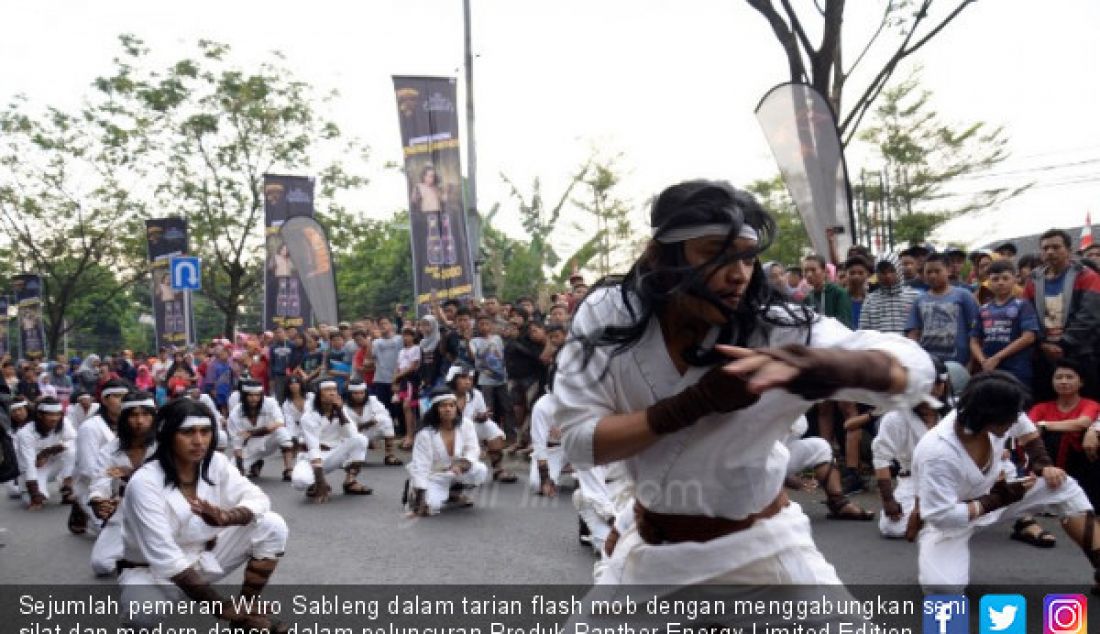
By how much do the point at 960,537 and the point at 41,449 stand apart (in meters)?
9.18

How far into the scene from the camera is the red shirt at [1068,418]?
20.6 feet

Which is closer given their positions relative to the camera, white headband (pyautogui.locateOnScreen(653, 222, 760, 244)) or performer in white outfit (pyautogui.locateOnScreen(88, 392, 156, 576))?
white headband (pyautogui.locateOnScreen(653, 222, 760, 244))

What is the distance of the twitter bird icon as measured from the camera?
486cm

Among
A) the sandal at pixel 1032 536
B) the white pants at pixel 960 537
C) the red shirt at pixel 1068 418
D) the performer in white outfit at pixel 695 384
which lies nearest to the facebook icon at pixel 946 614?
the white pants at pixel 960 537

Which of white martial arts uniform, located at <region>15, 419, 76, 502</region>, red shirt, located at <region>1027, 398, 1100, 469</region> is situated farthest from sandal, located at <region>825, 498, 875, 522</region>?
white martial arts uniform, located at <region>15, 419, 76, 502</region>

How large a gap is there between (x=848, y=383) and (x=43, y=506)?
10338 mm

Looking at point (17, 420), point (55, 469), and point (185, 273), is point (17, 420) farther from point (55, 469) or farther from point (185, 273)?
point (185, 273)

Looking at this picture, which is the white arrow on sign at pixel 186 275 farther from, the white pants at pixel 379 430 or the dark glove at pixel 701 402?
the dark glove at pixel 701 402

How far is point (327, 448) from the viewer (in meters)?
10.9

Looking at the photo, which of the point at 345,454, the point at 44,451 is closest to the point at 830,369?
the point at 345,454

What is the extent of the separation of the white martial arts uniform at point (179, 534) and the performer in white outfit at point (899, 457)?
3.82m

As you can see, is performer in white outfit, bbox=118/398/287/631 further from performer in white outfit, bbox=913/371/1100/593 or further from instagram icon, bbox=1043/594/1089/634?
instagram icon, bbox=1043/594/1089/634

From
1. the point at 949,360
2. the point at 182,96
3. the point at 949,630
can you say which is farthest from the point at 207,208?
the point at 949,630

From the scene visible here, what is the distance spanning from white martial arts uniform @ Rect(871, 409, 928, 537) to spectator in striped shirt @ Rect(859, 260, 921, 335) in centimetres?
174
